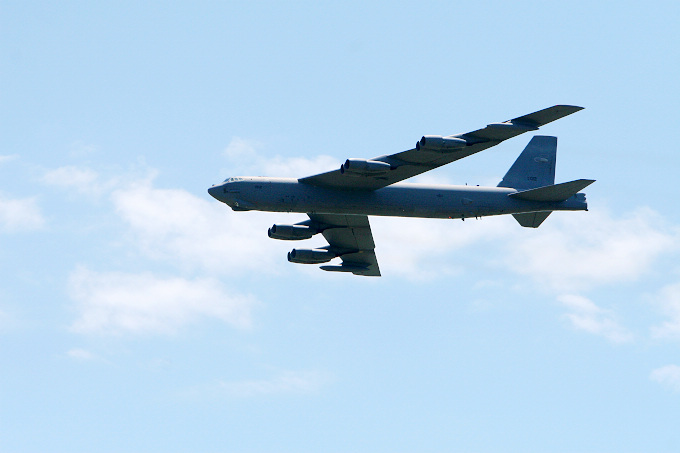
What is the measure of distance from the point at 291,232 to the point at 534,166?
43.9ft

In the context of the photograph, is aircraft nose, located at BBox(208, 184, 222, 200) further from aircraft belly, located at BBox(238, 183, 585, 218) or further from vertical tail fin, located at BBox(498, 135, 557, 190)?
vertical tail fin, located at BBox(498, 135, 557, 190)

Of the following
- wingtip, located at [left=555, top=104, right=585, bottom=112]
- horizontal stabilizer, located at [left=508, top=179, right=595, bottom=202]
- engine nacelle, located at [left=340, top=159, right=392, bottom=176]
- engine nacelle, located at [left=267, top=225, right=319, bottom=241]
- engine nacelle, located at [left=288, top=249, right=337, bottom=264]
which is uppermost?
wingtip, located at [left=555, top=104, right=585, bottom=112]

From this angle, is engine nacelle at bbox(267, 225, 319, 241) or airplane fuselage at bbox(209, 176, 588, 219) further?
engine nacelle at bbox(267, 225, 319, 241)

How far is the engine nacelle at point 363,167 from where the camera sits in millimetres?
44875

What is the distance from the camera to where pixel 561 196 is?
157 ft

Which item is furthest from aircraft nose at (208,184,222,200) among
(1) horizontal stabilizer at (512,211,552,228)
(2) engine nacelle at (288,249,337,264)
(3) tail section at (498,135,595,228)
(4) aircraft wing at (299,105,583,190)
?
(1) horizontal stabilizer at (512,211,552,228)

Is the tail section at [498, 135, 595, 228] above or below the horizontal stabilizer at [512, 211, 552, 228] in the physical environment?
Result: above

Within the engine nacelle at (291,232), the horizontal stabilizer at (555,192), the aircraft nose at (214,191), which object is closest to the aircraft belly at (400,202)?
the horizontal stabilizer at (555,192)

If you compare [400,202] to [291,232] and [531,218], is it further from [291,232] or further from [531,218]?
[531,218]

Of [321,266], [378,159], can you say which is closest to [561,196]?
[378,159]

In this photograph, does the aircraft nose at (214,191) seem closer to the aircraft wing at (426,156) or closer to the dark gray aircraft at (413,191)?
the dark gray aircraft at (413,191)

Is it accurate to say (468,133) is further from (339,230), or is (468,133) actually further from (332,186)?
(339,230)

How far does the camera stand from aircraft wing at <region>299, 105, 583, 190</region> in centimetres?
4388

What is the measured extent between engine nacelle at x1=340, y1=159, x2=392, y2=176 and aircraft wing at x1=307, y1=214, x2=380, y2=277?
5749 mm
